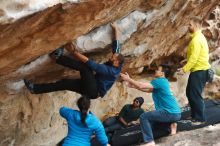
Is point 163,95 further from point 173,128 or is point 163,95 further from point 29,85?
point 29,85

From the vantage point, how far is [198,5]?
10.0 m

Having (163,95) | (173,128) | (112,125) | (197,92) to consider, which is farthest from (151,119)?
(112,125)

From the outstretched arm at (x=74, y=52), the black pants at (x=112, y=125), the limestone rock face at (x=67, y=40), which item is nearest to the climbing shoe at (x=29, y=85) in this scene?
the limestone rock face at (x=67, y=40)

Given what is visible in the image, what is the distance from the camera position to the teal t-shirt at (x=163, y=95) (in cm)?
779

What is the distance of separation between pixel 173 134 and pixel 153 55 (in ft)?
9.85

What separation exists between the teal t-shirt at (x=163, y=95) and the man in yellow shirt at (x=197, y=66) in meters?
0.51

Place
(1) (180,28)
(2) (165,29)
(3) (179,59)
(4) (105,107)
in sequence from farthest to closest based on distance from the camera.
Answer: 1. (3) (179,59)
2. (4) (105,107)
3. (1) (180,28)
4. (2) (165,29)

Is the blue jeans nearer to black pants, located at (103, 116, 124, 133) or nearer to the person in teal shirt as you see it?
the person in teal shirt

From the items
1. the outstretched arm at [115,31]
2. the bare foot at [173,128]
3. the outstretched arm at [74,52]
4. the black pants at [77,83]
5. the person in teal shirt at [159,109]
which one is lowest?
the bare foot at [173,128]

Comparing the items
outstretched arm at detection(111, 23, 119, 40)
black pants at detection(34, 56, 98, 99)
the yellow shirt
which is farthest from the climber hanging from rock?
the yellow shirt

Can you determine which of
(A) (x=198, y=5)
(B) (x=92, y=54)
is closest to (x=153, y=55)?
(A) (x=198, y=5)

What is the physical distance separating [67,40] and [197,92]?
2748mm

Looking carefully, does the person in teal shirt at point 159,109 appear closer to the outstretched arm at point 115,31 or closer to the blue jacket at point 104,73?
the blue jacket at point 104,73

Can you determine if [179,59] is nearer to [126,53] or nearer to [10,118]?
[126,53]
